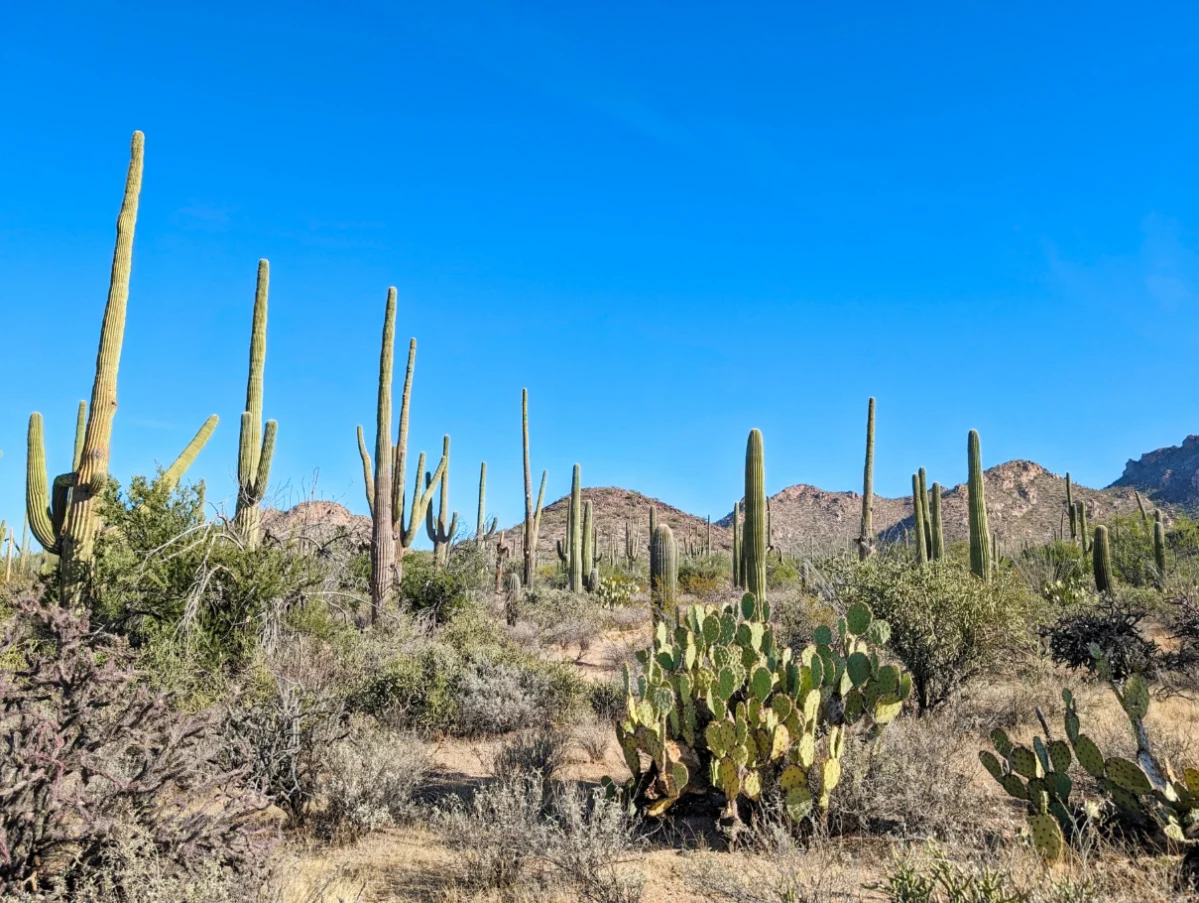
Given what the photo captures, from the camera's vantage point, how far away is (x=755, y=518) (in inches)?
565

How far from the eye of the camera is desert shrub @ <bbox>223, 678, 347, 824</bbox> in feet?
19.5

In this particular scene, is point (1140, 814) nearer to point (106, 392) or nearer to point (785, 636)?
point (785, 636)

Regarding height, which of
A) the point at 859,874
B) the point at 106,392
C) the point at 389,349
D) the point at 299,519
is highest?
the point at 389,349

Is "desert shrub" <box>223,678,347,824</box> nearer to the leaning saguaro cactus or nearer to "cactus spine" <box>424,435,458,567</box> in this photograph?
the leaning saguaro cactus

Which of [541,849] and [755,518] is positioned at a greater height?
[755,518]

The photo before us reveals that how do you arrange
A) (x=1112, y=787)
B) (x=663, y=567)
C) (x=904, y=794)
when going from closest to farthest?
(x=1112, y=787) → (x=904, y=794) → (x=663, y=567)

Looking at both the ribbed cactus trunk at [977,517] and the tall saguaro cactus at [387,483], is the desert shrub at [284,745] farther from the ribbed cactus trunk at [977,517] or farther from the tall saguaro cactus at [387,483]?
the ribbed cactus trunk at [977,517]

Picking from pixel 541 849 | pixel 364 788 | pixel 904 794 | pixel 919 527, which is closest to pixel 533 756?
pixel 364 788

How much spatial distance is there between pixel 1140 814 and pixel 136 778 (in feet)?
18.5

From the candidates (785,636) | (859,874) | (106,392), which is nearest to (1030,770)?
(859,874)

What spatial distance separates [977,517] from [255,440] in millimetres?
13659

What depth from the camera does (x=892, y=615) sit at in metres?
9.96

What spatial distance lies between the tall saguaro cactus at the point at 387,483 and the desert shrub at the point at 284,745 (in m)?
5.57

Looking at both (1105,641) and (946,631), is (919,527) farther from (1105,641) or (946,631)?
(946,631)
